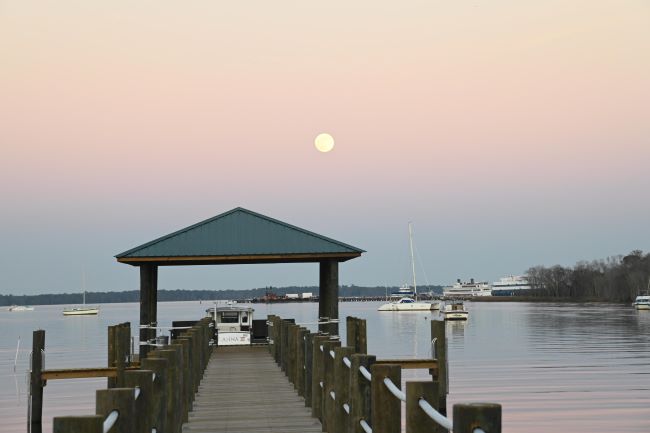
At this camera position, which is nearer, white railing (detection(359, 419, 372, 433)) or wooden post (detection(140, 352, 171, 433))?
white railing (detection(359, 419, 372, 433))

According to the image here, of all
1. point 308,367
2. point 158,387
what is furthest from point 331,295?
point 158,387

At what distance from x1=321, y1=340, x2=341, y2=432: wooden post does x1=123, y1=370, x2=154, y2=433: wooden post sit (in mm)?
3987

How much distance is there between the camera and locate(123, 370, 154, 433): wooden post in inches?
298

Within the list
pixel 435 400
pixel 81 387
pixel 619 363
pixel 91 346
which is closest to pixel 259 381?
pixel 435 400

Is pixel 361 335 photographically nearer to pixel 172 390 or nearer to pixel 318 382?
pixel 318 382

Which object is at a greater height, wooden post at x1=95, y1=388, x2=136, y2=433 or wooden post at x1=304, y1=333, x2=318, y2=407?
wooden post at x1=95, y1=388, x2=136, y2=433

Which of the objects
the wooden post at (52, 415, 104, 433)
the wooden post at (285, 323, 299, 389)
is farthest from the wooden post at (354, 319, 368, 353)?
the wooden post at (52, 415, 104, 433)

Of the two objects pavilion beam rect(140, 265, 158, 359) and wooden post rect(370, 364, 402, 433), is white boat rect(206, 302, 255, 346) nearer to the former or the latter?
pavilion beam rect(140, 265, 158, 359)

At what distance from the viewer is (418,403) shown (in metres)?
5.95

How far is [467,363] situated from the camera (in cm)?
5525

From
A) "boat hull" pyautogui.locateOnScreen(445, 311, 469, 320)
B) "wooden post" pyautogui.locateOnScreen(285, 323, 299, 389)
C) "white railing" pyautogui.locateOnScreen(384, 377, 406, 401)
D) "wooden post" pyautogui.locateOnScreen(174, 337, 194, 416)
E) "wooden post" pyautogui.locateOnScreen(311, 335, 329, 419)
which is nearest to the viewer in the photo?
"white railing" pyautogui.locateOnScreen(384, 377, 406, 401)

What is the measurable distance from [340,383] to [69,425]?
6.34m

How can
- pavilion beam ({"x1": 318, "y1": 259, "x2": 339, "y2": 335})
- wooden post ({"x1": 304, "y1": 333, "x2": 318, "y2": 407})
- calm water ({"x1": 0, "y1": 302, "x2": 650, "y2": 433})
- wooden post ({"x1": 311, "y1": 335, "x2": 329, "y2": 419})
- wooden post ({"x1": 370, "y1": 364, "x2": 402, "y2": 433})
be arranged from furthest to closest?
calm water ({"x1": 0, "y1": 302, "x2": 650, "y2": 433}) < pavilion beam ({"x1": 318, "y1": 259, "x2": 339, "y2": 335}) < wooden post ({"x1": 304, "y1": 333, "x2": 318, "y2": 407}) < wooden post ({"x1": 311, "y1": 335, "x2": 329, "y2": 419}) < wooden post ({"x1": 370, "y1": 364, "x2": 402, "y2": 433})

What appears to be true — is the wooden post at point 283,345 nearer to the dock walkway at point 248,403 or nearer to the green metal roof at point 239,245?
the dock walkway at point 248,403
